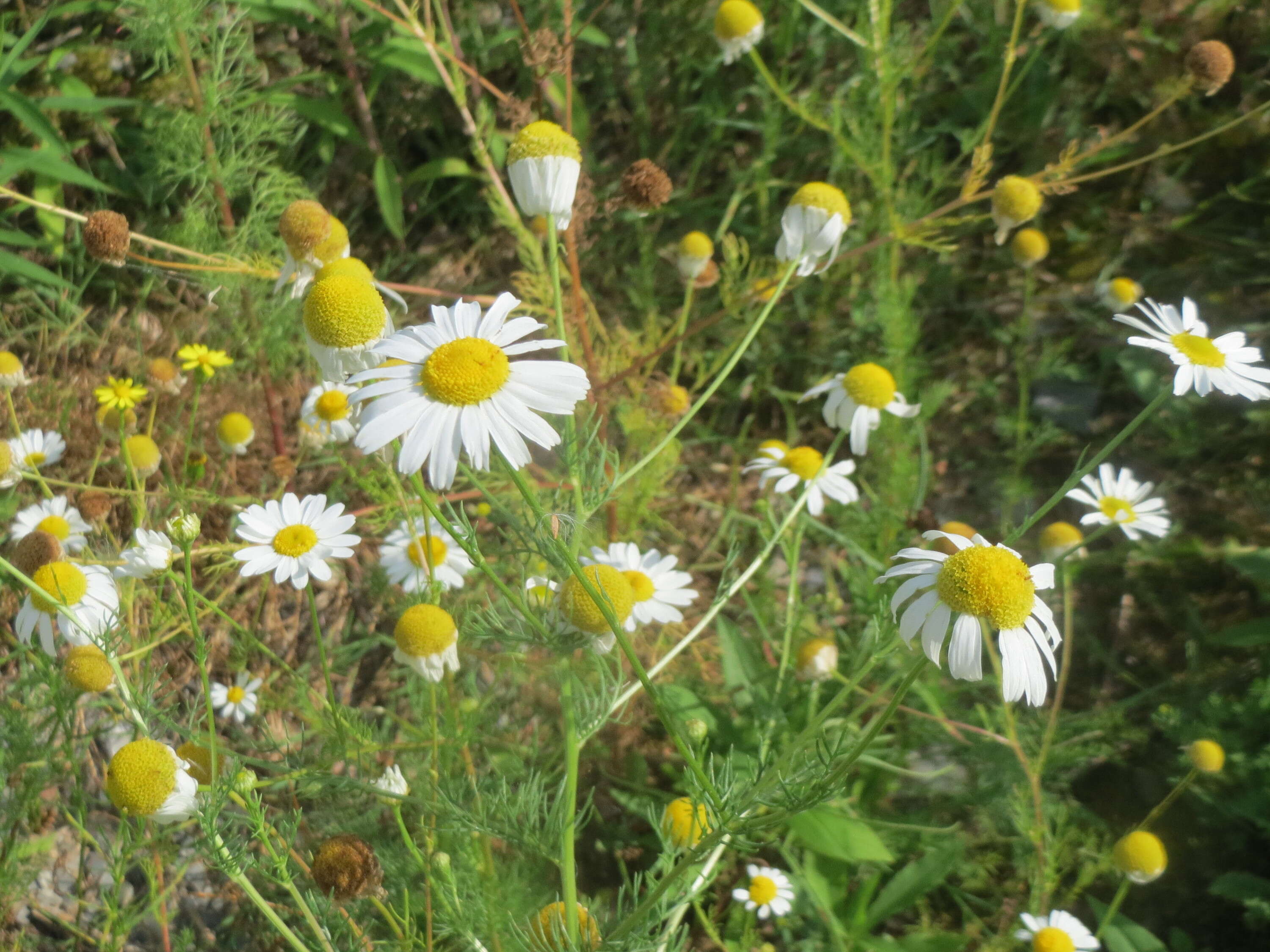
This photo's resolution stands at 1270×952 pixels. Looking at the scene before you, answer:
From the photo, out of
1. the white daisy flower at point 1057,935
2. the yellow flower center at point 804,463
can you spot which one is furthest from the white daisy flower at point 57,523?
the white daisy flower at point 1057,935

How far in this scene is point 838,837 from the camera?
1.62m

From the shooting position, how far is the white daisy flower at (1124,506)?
5.70 feet

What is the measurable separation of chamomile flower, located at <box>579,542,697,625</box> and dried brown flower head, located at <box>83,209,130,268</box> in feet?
3.07

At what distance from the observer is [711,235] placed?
254 cm

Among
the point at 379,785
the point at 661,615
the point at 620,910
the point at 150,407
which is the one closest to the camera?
the point at 620,910

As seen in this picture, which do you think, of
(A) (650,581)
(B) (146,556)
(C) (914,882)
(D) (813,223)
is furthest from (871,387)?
(B) (146,556)

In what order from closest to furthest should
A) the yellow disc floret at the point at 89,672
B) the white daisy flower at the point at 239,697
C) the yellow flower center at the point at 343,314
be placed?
the yellow flower center at the point at 343,314 < the yellow disc floret at the point at 89,672 < the white daisy flower at the point at 239,697

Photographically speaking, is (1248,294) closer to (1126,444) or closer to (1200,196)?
(1200,196)

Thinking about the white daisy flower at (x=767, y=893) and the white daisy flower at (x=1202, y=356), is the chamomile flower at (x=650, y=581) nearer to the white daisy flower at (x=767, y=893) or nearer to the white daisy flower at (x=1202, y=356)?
the white daisy flower at (x=767, y=893)

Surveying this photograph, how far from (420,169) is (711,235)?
79cm

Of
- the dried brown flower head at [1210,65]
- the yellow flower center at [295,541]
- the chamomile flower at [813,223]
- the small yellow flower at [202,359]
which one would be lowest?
the yellow flower center at [295,541]

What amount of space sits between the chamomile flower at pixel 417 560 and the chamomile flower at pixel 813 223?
767 millimetres

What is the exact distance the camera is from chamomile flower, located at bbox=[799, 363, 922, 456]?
5.56 feet

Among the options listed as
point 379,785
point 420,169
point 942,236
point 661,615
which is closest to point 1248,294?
point 942,236
